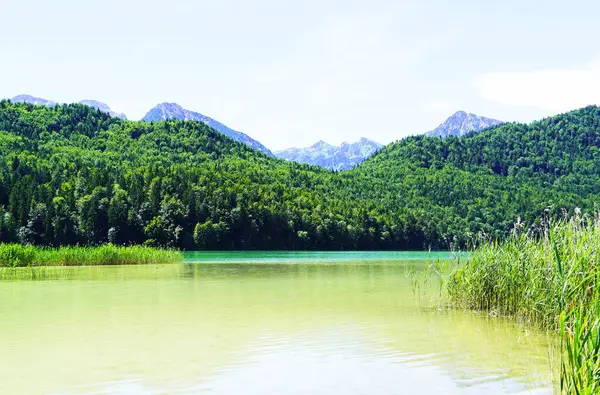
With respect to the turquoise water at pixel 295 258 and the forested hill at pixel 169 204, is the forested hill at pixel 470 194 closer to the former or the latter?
the forested hill at pixel 169 204

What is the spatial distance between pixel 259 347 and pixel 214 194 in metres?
96.9

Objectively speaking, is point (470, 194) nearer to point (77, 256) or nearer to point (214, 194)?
point (214, 194)

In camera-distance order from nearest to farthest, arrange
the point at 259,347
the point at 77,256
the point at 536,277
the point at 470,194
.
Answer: the point at 259,347 → the point at 536,277 → the point at 77,256 → the point at 470,194

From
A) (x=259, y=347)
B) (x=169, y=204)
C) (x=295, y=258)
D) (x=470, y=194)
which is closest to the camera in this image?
(x=259, y=347)

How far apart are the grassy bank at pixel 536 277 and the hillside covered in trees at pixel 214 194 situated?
31.8m

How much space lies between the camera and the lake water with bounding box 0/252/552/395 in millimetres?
11094

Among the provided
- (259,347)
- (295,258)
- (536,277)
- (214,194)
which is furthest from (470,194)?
(259,347)

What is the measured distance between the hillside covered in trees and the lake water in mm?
33210

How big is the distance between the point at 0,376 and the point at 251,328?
22.4 feet

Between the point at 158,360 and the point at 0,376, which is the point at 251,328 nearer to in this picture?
the point at 158,360

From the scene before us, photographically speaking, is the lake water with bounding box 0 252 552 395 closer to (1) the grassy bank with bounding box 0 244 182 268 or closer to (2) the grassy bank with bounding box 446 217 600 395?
(2) the grassy bank with bounding box 446 217 600 395

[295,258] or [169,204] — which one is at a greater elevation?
[169,204]

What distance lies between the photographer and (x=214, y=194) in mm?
110250

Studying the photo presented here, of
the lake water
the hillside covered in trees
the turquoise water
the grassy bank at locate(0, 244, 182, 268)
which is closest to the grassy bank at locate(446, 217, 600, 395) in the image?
the lake water
